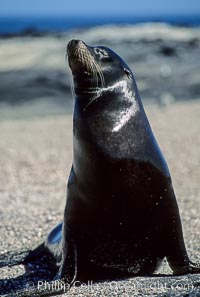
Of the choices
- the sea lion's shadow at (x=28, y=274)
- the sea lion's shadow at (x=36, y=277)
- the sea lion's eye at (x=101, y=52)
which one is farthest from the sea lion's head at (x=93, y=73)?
the sea lion's shadow at (x=28, y=274)

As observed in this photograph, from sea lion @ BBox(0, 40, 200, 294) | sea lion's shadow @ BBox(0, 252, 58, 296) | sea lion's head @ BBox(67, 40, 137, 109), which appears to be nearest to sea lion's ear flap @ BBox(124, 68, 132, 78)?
sea lion's head @ BBox(67, 40, 137, 109)

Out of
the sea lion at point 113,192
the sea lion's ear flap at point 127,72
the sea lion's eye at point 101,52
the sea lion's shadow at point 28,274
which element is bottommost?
the sea lion's shadow at point 28,274

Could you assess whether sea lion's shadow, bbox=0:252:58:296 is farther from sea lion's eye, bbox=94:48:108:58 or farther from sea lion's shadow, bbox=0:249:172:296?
sea lion's eye, bbox=94:48:108:58

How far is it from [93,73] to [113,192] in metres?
0.79

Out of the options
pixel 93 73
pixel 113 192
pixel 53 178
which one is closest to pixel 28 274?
pixel 113 192

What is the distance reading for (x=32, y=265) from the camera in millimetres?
5090

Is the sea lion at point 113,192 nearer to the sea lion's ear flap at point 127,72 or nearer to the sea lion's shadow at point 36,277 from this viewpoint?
the sea lion's shadow at point 36,277

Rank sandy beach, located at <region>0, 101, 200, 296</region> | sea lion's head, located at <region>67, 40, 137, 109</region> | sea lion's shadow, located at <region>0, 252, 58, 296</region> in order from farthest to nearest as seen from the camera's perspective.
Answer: sandy beach, located at <region>0, 101, 200, 296</region> → sea lion's shadow, located at <region>0, 252, 58, 296</region> → sea lion's head, located at <region>67, 40, 137, 109</region>

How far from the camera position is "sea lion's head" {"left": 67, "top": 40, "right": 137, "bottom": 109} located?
418 cm

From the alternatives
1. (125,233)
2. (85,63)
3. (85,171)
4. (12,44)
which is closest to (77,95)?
(85,63)

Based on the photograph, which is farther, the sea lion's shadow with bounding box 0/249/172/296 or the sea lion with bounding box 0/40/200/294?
the sea lion's shadow with bounding box 0/249/172/296

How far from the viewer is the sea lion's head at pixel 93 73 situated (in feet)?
13.7

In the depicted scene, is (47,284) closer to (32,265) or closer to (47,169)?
(32,265)

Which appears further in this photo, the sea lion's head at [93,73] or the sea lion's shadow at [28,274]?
the sea lion's shadow at [28,274]
